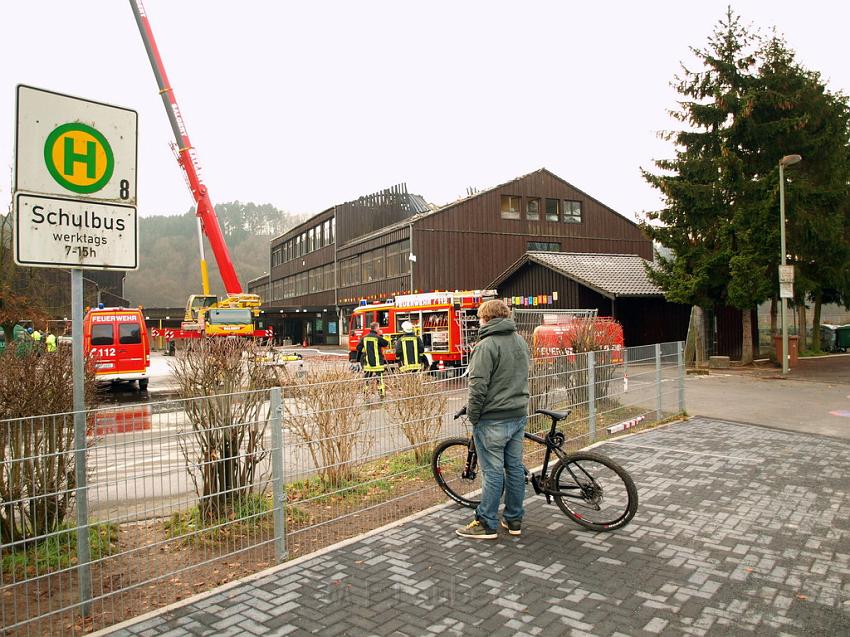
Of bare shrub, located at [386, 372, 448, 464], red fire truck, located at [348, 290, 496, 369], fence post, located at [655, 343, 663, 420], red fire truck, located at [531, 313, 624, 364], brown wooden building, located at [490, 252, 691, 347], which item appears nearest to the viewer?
bare shrub, located at [386, 372, 448, 464]

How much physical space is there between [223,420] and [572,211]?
124 feet

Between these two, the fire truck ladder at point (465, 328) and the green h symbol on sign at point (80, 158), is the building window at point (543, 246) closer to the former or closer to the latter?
the fire truck ladder at point (465, 328)

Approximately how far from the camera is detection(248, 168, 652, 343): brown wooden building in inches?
1430

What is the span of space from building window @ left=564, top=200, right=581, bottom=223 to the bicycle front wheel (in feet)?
119

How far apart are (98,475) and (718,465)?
→ 6404mm

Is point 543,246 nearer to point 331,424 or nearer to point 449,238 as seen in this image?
point 449,238

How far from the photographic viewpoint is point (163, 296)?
8706cm

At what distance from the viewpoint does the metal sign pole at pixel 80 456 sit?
11.3 ft

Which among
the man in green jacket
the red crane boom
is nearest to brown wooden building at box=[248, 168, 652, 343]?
the red crane boom

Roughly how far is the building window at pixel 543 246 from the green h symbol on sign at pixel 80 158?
36.0 m

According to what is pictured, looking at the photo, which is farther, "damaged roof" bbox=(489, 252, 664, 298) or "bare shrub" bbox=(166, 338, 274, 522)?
"damaged roof" bbox=(489, 252, 664, 298)

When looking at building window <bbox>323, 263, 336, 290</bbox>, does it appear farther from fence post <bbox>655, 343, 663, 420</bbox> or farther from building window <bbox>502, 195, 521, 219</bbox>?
fence post <bbox>655, 343, 663, 420</bbox>

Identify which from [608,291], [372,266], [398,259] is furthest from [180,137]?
[608,291]

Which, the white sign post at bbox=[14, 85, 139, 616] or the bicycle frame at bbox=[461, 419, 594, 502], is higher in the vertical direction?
the white sign post at bbox=[14, 85, 139, 616]
